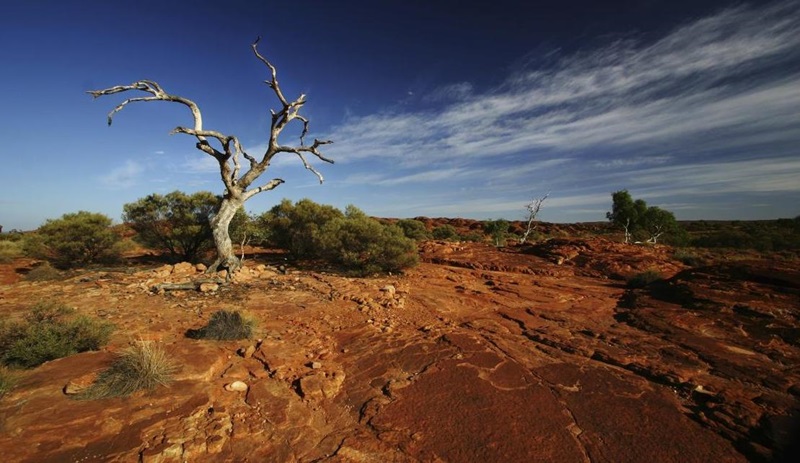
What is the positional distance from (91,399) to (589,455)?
17.2 ft

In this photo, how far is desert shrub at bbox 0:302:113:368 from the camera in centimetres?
447

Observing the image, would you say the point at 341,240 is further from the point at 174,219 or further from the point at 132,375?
the point at 132,375

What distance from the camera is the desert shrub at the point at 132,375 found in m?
3.90

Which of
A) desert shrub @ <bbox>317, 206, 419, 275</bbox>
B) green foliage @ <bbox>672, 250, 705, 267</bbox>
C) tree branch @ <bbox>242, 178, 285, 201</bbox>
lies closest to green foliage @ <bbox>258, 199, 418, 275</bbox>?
desert shrub @ <bbox>317, 206, 419, 275</bbox>

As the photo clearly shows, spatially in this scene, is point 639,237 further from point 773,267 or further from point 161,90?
point 161,90

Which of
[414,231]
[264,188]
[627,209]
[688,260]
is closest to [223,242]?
[264,188]

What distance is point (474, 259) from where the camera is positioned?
53.0 feet

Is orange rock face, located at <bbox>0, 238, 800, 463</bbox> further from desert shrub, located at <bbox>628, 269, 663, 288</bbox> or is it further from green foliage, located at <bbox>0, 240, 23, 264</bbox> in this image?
green foliage, located at <bbox>0, 240, 23, 264</bbox>

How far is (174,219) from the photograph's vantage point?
12773 millimetres

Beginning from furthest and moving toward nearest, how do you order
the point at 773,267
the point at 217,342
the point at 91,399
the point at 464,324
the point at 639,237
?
1. the point at 639,237
2. the point at 773,267
3. the point at 464,324
4. the point at 217,342
5. the point at 91,399

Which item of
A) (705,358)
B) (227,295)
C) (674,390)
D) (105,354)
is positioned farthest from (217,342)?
(705,358)

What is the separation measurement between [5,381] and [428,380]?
4.83 m

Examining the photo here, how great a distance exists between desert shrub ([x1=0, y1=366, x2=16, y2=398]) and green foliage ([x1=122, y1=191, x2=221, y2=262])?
8863 millimetres

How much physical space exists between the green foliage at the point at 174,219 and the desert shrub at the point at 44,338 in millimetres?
7423
